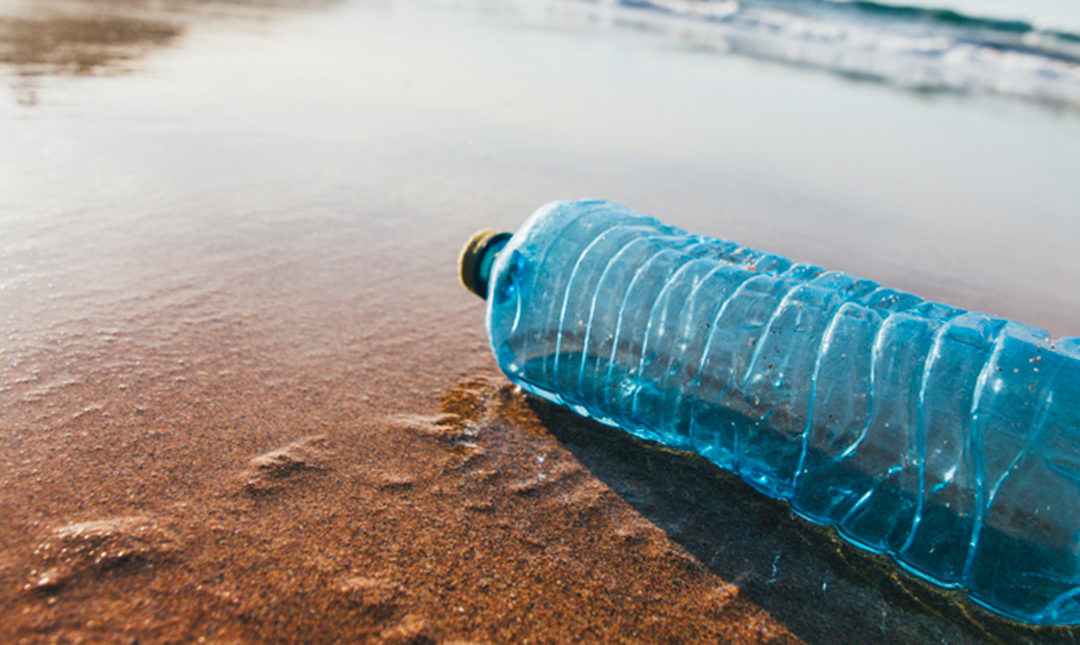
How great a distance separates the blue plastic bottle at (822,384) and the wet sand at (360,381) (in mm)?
70

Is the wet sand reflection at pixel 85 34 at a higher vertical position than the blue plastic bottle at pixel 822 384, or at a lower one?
higher

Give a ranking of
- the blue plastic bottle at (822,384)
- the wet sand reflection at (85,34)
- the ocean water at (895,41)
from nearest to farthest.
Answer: the blue plastic bottle at (822,384) < the wet sand reflection at (85,34) < the ocean water at (895,41)

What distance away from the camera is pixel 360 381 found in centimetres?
149

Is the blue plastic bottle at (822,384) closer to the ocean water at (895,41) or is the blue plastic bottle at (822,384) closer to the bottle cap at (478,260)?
the bottle cap at (478,260)

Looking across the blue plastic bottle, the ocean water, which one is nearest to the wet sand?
the blue plastic bottle

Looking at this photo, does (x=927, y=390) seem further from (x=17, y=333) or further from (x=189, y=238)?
(x=189, y=238)

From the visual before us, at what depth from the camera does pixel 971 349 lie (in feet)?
4.00

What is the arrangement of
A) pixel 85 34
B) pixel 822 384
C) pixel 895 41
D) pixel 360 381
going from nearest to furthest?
Answer: pixel 822 384
pixel 360 381
pixel 85 34
pixel 895 41

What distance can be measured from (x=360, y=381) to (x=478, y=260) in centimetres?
40

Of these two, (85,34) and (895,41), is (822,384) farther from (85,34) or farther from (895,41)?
(895,41)

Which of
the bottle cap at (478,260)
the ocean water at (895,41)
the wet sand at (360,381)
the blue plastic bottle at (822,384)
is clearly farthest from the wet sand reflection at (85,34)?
the ocean water at (895,41)

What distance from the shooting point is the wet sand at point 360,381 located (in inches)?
37.8

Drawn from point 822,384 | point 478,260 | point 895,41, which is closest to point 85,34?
point 478,260

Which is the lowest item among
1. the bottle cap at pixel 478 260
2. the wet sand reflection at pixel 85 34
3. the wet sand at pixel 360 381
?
the wet sand at pixel 360 381
